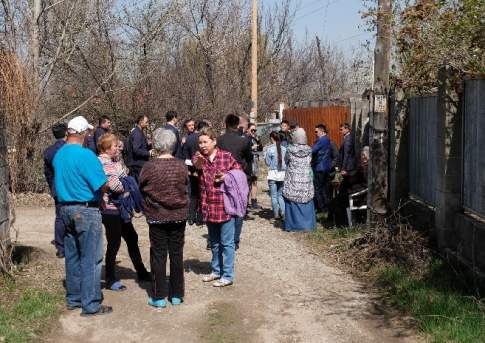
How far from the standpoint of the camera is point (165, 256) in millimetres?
6703

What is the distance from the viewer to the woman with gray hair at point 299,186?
1077 cm

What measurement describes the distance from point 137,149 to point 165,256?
15.6 ft

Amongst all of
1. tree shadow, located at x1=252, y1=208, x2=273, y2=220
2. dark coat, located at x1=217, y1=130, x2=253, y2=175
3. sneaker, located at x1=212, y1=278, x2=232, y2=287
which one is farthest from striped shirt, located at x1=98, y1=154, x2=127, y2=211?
tree shadow, located at x1=252, y1=208, x2=273, y2=220

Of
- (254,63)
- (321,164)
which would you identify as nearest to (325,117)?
(254,63)

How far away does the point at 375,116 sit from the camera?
9.02 metres

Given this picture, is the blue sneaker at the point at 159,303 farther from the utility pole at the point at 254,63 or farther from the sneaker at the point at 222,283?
the utility pole at the point at 254,63

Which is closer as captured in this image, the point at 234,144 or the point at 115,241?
the point at 115,241

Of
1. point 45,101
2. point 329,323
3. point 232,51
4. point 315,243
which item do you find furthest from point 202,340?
point 232,51

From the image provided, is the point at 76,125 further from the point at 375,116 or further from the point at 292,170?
the point at 292,170

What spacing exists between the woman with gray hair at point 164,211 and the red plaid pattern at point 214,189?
605mm

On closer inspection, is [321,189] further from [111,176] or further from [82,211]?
[82,211]

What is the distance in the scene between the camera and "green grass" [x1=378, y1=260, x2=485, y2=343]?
18.0ft

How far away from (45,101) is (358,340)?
12.4 meters

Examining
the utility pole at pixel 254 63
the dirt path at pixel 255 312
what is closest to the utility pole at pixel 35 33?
the utility pole at pixel 254 63
